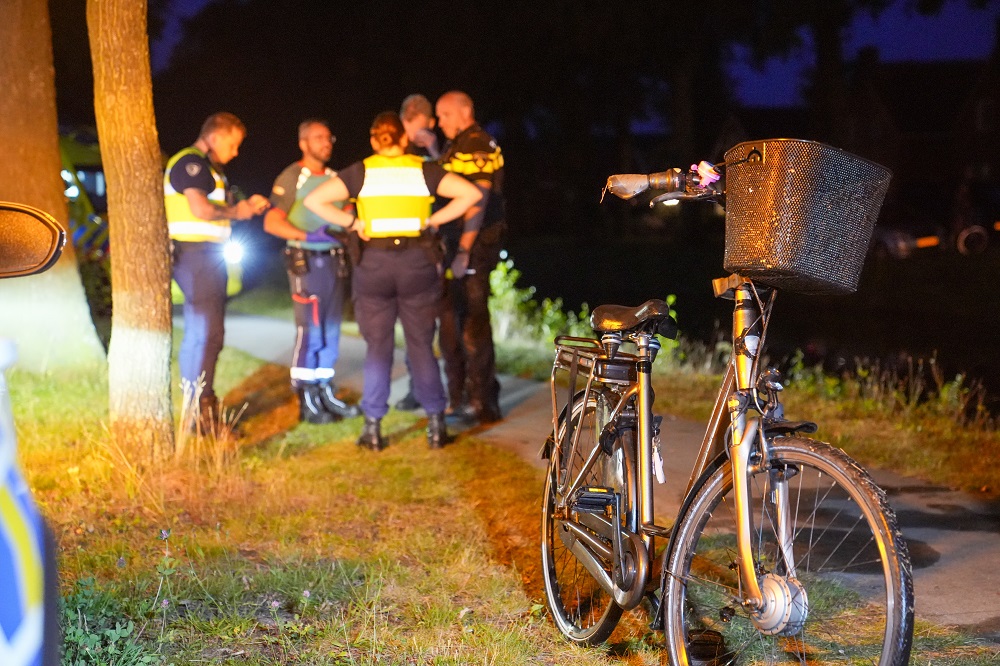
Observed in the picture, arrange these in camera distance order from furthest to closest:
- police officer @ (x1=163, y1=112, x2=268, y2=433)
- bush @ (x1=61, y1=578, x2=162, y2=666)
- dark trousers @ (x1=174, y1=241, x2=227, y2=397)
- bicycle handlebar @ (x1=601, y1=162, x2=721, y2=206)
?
dark trousers @ (x1=174, y1=241, x2=227, y2=397) → police officer @ (x1=163, y1=112, x2=268, y2=433) → bush @ (x1=61, y1=578, x2=162, y2=666) → bicycle handlebar @ (x1=601, y1=162, x2=721, y2=206)

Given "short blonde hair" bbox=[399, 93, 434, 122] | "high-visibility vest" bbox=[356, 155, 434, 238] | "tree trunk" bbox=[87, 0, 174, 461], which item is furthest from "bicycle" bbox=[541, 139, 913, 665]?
"short blonde hair" bbox=[399, 93, 434, 122]

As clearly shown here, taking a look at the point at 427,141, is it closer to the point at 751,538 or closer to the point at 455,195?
the point at 455,195

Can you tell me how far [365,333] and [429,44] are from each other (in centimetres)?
2822

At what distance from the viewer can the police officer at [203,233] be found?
7.78m

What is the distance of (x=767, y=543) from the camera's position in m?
3.52

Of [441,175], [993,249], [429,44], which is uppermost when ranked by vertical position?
[429,44]

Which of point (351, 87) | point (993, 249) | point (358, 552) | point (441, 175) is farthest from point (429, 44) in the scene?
point (358, 552)

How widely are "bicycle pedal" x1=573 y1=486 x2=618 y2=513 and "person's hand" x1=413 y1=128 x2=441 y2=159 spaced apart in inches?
180

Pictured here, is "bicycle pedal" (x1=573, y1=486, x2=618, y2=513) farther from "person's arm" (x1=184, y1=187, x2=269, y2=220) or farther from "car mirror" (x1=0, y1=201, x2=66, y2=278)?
"person's arm" (x1=184, y1=187, x2=269, y2=220)

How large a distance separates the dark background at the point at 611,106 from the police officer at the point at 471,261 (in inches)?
286

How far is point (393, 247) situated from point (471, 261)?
100 cm

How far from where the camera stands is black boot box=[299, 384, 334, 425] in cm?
837

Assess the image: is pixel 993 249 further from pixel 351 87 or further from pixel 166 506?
pixel 166 506

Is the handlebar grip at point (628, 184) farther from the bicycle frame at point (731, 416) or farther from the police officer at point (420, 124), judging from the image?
the police officer at point (420, 124)
